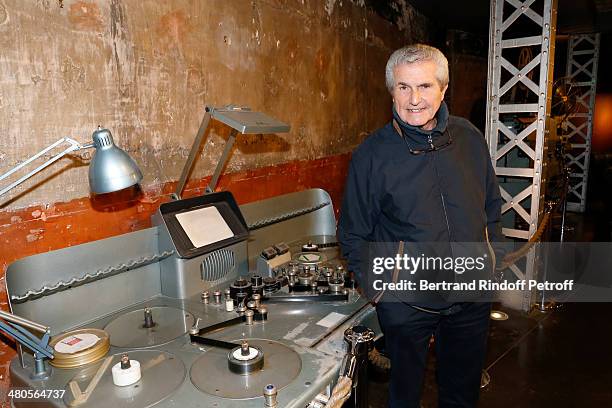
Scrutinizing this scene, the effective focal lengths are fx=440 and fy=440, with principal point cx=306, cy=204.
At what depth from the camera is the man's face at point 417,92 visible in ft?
5.62

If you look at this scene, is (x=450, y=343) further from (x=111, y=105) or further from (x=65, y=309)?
(x=111, y=105)

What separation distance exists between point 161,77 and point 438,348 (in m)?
1.87

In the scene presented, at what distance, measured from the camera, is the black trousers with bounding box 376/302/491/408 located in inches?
71.9

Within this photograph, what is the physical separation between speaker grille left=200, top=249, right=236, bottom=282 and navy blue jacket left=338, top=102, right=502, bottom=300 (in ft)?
2.13

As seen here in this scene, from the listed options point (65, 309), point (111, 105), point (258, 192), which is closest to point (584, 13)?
point (258, 192)

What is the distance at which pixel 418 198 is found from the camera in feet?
5.83

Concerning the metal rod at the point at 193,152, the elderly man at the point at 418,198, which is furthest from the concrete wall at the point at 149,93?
the elderly man at the point at 418,198

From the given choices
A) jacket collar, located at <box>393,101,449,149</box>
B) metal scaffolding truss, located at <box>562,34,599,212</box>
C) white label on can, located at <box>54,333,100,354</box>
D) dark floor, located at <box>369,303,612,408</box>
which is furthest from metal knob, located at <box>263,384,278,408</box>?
metal scaffolding truss, located at <box>562,34,599,212</box>

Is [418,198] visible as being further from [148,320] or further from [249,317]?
[148,320]

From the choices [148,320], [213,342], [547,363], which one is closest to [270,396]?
[213,342]

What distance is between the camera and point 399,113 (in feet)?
5.88

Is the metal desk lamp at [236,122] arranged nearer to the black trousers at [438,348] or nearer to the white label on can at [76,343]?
the white label on can at [76,343]

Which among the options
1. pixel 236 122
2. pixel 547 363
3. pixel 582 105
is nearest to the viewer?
pixel 236 122

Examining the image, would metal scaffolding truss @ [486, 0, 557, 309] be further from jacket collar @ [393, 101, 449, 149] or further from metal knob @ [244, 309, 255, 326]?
metal knob @ [244, 309, 255, 326]
